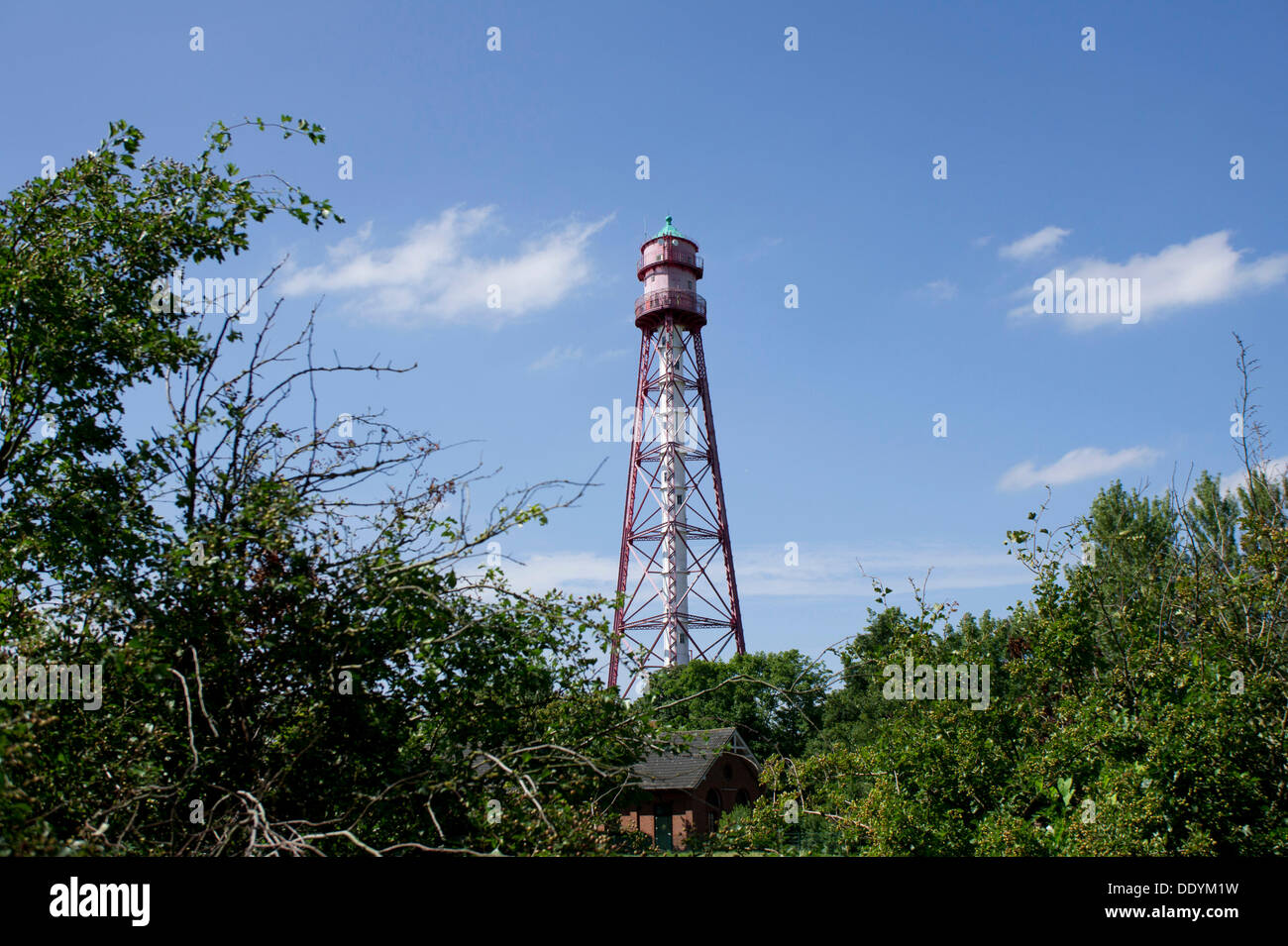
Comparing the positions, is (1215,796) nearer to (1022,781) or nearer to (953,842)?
(1022,781)

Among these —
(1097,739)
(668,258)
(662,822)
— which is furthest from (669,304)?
(1097,739)

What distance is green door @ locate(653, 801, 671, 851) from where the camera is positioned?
31.8m

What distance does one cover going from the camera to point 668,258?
125ft

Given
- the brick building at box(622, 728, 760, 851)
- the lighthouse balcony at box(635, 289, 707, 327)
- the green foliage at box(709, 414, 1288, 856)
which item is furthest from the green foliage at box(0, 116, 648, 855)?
the lighthouse balcony at box(635, 289, 707, 327)

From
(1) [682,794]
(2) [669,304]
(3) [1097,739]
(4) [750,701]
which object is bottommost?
(1) [682,794]

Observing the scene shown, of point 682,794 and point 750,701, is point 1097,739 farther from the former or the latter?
point 750,701

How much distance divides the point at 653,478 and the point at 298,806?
3236cm

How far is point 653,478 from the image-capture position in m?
37.1

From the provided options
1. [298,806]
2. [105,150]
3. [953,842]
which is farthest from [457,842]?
[953,842]

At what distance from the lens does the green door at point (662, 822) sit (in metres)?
31.8

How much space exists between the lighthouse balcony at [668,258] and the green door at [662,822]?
23.4m

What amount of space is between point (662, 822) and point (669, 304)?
71.9ft

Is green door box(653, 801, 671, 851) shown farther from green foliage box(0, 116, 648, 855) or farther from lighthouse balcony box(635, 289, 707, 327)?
green foliage box(0, 116, 648, 855)

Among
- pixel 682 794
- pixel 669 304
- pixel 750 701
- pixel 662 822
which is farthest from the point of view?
pixel 750 701
